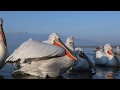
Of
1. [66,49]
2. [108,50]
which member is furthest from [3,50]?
[108,50]

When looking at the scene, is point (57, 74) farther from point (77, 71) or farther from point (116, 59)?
point (116, 59)

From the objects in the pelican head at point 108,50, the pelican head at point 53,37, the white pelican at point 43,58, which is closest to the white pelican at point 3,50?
the white pelican at point 43,58

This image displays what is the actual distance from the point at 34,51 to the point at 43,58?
0.30 metres

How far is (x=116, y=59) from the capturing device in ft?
32.1

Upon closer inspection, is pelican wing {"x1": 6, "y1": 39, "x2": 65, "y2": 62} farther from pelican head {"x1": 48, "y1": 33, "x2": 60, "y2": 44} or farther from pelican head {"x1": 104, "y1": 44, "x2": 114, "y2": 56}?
pelican head {"x1": 104, "y1": 44, "x2": 114, "y2": 56}

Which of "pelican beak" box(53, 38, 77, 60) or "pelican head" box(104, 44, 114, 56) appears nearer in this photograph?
"pelican beak" box(53, 38, 77, 60)

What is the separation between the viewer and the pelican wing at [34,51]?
5.12m

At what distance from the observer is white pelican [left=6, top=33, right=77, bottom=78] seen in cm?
515

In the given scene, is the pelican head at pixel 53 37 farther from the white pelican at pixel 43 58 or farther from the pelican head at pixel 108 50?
the pelican head at pixel 108 50

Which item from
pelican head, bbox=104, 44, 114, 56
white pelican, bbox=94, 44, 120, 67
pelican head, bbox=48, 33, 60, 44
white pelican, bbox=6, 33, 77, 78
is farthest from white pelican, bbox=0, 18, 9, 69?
pelican head, bbox=104, 44, 114, 56

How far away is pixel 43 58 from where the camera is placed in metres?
5.36

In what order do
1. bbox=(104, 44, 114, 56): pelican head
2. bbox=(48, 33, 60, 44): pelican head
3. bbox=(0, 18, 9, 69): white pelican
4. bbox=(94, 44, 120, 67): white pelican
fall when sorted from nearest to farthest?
bbox=(0, 18, 9, 69): white pelican < bbox=(48, 33, 60, 44): pelican head < bbox=(94, 44, 120, 67): white pelican < bbox=(104, 44, 114, 56): pelican head

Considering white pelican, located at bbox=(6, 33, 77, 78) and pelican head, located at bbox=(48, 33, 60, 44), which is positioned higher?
pelican head, located at bbox=(48, 33, 60, 44)
